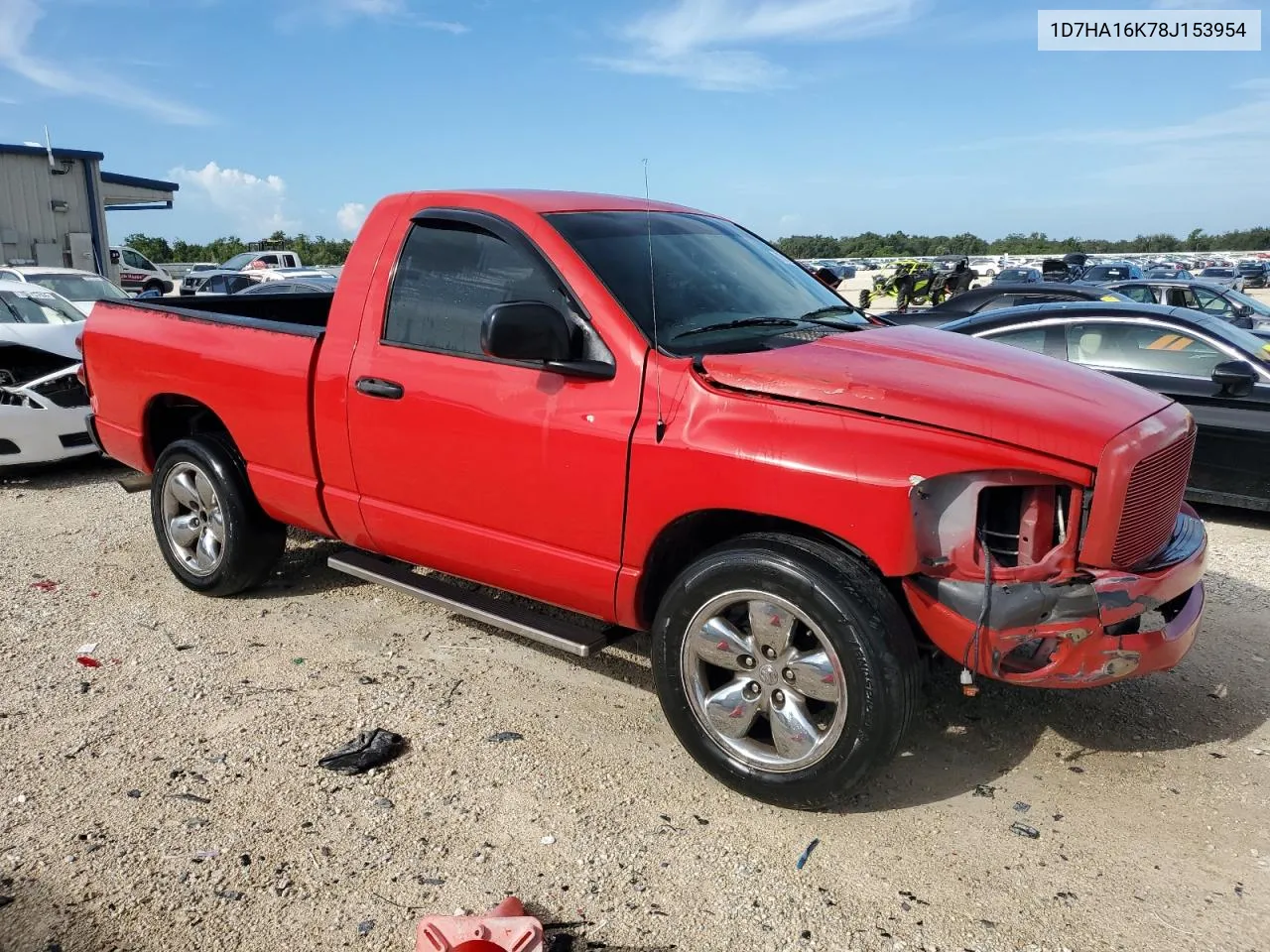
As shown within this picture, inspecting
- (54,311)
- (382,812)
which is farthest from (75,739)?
(54,311)

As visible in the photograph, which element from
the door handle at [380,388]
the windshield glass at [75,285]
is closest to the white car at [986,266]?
the windshield glass at [75,285]

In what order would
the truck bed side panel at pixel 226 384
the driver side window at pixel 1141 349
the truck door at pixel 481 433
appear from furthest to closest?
the driver side window at pixel 1141 349, the truck bed side panel at pixel 226 384, the truck door at pixel 481 433

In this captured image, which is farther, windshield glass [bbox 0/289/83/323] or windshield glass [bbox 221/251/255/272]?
windshield glass [bbox 221/251/255/272]

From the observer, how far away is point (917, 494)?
2.92 m

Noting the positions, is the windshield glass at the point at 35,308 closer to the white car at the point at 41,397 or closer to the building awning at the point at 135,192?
the white car at the point at 41,397

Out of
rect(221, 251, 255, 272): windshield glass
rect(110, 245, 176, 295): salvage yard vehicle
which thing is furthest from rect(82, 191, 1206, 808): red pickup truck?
rect(110, 245, 176, 295): salvage yard vehicle

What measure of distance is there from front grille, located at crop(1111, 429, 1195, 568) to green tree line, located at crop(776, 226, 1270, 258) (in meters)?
84.9

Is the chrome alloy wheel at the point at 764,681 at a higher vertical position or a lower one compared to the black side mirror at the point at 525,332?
lower

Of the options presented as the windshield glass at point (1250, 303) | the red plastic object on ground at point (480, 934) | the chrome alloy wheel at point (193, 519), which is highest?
the windshield glass at point (1250, 303)

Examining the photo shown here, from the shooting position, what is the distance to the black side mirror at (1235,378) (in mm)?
6625

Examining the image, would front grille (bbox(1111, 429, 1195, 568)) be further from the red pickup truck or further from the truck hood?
the truck hood

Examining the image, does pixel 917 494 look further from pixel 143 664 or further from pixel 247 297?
pixel 247 297

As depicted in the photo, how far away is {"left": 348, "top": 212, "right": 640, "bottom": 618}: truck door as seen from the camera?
350cm

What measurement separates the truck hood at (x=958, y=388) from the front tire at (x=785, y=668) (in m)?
0.50
